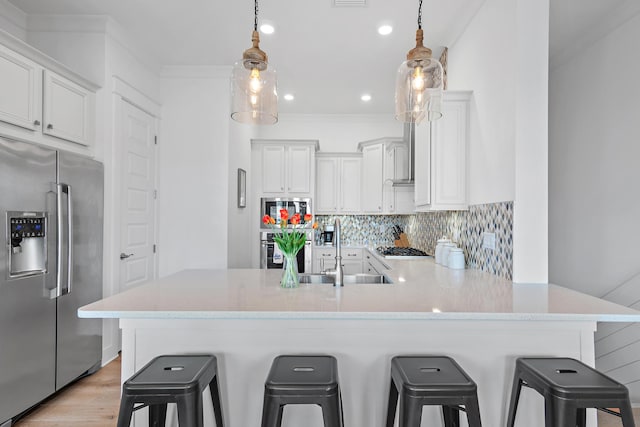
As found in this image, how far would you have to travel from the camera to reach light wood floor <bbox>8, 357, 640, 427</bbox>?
7.25ft

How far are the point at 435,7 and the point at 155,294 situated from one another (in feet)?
9.41

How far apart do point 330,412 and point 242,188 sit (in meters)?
3.71

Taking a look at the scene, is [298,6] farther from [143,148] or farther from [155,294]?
[155,294]

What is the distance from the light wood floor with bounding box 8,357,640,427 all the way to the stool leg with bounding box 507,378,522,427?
3.84 ft

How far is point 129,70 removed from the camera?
3385mm

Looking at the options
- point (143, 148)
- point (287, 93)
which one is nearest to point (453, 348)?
point (143, 148)

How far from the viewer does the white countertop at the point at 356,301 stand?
1470 mm

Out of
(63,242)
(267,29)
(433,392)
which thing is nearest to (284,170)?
(267,29)

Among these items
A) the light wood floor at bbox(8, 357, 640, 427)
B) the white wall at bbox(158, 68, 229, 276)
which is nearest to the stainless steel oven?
the white wall at bbox(158, 68, 229, 276)

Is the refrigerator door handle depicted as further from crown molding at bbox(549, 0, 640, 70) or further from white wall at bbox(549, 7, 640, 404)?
crown molding at bbox(549, 0, 640, 70)

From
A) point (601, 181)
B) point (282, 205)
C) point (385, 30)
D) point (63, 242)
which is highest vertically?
point (385, 30)

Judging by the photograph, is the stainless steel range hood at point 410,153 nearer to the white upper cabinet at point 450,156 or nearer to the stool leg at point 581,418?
the white upper cabinet at point 450,156

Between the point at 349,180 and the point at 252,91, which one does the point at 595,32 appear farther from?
the point at 349,180

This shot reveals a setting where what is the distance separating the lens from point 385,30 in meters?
3.11
